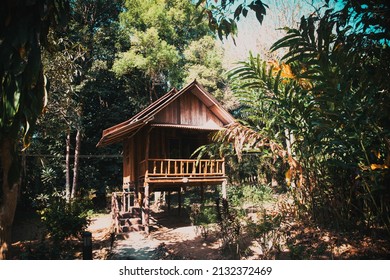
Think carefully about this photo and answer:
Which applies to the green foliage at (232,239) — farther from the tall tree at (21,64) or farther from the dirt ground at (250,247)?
the tall tree at (21,64)

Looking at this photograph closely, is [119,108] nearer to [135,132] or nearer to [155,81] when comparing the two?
[155,81]

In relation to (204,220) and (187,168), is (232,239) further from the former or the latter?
(187,168)

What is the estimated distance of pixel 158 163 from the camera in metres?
10.4

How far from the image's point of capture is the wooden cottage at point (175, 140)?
9.48 metres

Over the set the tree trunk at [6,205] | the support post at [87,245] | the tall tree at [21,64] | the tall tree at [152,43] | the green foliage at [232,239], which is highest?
the tall tree at [152,43]

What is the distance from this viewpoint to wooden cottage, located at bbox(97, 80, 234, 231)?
9477mm

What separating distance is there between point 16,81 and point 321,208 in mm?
4494

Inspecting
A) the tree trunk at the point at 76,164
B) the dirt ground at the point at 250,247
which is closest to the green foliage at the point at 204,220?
the dirt ground at the point at 250,247

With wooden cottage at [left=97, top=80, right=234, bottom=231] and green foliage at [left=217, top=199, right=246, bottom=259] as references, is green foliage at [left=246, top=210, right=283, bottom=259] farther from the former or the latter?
wooden cottage at [left=97, top=80, right=234, bottom=231]

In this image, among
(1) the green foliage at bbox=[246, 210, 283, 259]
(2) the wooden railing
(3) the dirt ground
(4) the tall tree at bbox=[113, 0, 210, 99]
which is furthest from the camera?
(4) the tall tree at bbox=[113, 0, 210, 99]

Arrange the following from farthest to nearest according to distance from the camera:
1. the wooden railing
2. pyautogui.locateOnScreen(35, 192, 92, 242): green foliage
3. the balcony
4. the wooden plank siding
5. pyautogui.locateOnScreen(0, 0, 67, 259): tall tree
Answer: the wooden plank siding → the wooden railing → the balcony → pyautogui.locateOnScreen(35, 192, 92, 242): green foliage → pyautogui.locateOnScreen(0, 0, 67, 259): tall tree

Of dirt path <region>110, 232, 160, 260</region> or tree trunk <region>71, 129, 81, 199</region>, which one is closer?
dirt path <region>110, 232, 160, 260</region>

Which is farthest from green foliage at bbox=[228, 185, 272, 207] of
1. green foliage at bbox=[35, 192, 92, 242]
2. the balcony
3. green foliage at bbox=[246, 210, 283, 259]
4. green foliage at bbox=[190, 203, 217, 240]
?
green foliage at bbox=[35, 192, 92, 242]

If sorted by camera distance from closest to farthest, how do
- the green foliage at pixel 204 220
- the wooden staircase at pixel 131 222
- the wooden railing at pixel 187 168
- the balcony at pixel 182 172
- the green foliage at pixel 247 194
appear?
the green foliage at pixel 204 220 < the wooden staircase at pixel 131 222 < the balcony at pixel 182 172 < the wooden railing at pixel 187 168 < the green foliage at pixel 247 194
